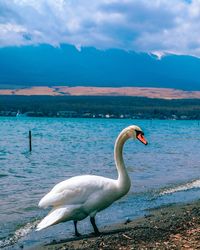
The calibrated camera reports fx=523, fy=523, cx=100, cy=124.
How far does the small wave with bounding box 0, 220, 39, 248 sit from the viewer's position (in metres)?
13.7

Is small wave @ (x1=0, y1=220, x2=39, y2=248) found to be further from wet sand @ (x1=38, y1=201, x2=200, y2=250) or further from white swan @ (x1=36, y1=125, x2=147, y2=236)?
white swan @ (x1=36, y1=125, x2=147, y2=236)

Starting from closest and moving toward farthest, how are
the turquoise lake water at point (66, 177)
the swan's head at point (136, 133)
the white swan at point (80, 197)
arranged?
the white swan at point (80, 197)
the swan's head at point (136, 133)
the turquoise lake water at point (66, 177)

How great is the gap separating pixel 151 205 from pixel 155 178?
1116cm

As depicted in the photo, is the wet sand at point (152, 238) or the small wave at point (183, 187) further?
the small wave at point (183, 187)

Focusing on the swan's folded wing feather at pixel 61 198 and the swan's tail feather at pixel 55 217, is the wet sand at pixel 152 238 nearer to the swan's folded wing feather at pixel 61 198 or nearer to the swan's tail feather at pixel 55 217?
the swan's tail feather at pixel 55 217

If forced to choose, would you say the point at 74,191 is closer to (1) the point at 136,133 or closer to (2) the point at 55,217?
(2) the point at 55,217

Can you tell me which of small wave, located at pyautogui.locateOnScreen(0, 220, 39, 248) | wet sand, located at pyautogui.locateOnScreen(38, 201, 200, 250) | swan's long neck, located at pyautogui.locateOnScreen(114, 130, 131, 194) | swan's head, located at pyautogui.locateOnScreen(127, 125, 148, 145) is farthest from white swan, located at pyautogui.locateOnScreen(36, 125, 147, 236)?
small wave, located at pyautogui.locateOnScreen(0, 220, 39, 248)

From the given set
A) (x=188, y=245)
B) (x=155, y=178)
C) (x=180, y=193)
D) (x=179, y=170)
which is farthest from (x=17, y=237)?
(x=179, y=170)

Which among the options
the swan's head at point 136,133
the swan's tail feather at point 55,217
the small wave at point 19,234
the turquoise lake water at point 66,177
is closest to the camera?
the swan's tail feather at point 55,217

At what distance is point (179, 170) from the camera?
117 ft

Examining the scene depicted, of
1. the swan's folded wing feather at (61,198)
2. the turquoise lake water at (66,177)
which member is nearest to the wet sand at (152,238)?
the swan's folded wing feather at (61,198)

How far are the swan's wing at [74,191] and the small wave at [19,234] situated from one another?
2.02m

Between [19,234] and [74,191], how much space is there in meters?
3.48

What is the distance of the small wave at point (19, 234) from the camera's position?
13.7 meters
